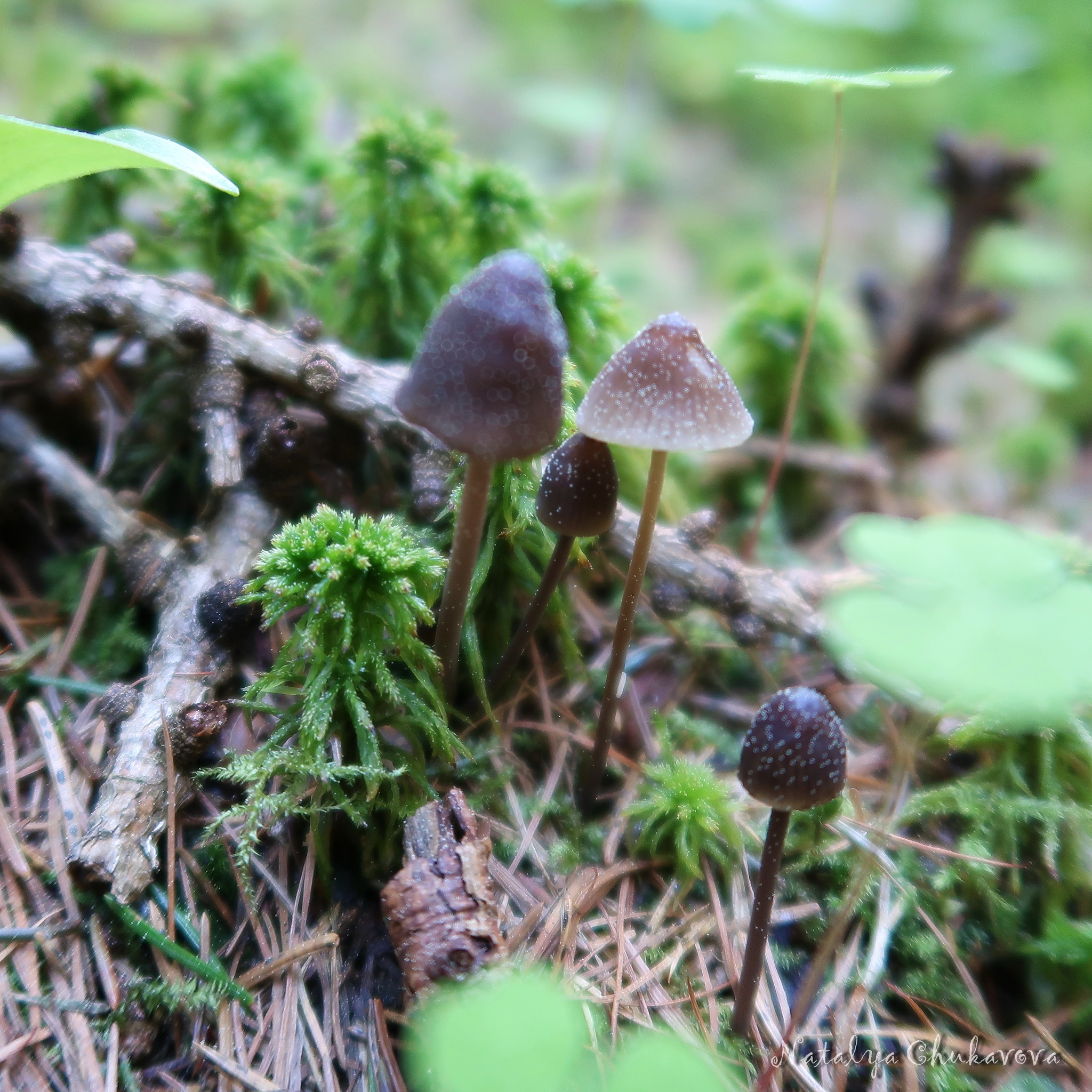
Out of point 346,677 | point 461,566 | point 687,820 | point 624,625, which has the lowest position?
point 687,820

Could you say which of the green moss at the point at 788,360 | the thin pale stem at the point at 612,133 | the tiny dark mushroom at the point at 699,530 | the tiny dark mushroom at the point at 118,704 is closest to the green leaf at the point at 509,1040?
the tiny dark mushroom at the point at 118,704

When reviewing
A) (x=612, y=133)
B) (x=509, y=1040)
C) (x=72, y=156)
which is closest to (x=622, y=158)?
(x=612, y=133)

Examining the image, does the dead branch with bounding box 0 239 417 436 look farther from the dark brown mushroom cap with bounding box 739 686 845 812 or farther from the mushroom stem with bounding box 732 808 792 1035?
the mushroom stem with bounding box 732 808 792 1035

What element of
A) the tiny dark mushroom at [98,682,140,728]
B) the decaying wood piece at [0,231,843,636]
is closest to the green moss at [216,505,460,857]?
the tiny dark mushroom at [98,682,140,728]

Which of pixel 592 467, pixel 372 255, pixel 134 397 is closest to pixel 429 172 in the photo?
pixel 372 255

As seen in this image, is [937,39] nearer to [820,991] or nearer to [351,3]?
[351,3]

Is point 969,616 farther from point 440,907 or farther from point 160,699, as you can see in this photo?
point 160,699

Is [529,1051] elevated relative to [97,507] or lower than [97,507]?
A: lower
